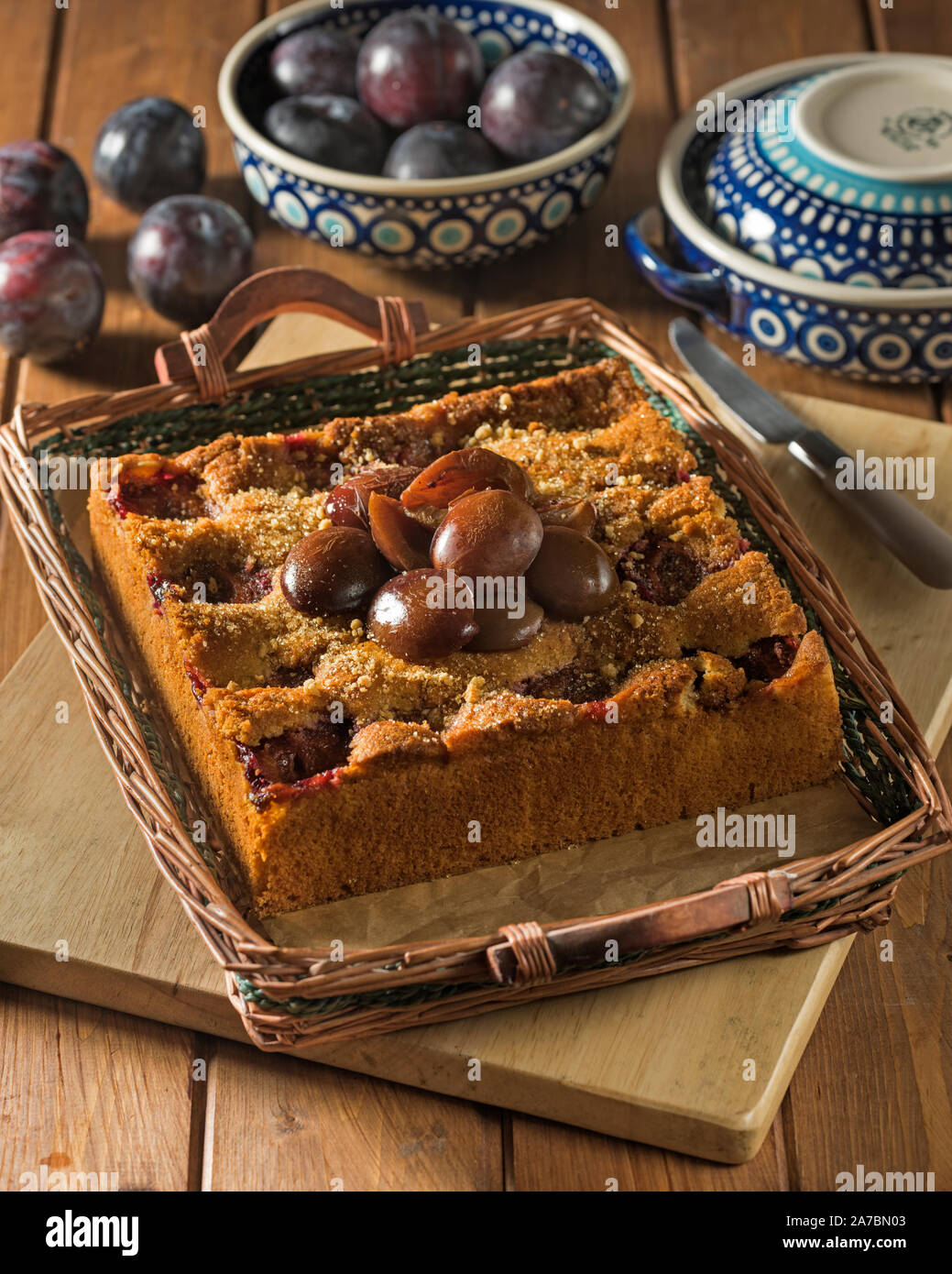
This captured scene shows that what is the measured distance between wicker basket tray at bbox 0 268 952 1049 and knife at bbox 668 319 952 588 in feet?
0.64

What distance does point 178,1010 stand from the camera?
165cm

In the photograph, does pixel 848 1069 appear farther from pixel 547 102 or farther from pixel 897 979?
pixel 547 102

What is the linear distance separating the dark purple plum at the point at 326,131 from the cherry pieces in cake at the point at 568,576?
1.22m

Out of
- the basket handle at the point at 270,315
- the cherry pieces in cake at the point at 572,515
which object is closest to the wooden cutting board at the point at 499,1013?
the cherry pieces in cake at the point at 572,515

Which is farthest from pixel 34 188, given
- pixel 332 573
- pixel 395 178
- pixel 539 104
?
pixel 332 573

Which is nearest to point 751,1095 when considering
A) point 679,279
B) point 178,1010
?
point 178,1010

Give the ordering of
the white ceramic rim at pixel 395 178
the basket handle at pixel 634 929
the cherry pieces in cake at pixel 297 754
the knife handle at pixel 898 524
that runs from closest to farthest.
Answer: the basket handle at pixel 634 929, the cherry pieces in cake at pixel 297 754, the knife handle at pixel 898 524, the white ceramic rim at pixel 395 178

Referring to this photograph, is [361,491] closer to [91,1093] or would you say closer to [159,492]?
[159,492]

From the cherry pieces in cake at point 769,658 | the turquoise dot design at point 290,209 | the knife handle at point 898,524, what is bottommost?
the knife handle at point 898,524

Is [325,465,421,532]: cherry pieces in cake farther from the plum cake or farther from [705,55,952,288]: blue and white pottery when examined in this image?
[705,55,952,288]: blue and white pottery

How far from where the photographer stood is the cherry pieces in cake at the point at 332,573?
1.72 metres

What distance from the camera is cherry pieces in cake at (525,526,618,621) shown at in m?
1.72

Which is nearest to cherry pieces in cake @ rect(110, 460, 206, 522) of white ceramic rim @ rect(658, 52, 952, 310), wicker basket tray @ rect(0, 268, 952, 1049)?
wicker basket tray @ rect(0, 268, 952, 1049)

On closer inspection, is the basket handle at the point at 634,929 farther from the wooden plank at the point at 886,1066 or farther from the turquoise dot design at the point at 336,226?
the turquoise dot design at the point at 336,226
